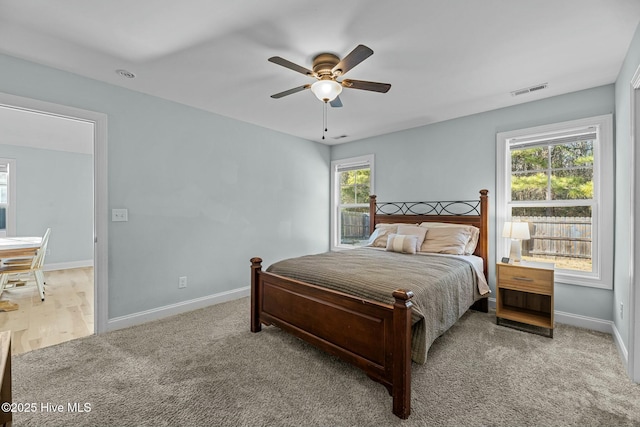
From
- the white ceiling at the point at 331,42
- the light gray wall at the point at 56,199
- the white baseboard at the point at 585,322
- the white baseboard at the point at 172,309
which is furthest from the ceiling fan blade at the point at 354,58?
the light gray wall at the point at 56,199

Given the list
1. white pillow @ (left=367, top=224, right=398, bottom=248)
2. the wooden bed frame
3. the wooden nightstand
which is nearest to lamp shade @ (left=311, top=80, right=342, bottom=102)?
the wooden bed frame

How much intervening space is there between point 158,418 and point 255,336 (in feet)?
3.67

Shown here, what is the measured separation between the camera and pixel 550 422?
5.34 feet

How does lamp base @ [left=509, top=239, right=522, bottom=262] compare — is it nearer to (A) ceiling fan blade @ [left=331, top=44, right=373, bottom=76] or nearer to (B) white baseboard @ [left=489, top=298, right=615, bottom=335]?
(B) white baseboard @ [left=489, top=298, right=615, bottom=335]

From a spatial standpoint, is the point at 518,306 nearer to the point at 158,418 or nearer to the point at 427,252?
the point at 427,252

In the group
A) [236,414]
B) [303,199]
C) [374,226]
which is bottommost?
[236,414]

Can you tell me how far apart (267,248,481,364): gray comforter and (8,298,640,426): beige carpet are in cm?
34

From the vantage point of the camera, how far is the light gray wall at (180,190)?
2.88 metres

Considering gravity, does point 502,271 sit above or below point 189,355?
above

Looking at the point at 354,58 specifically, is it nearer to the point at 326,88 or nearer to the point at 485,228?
the point at 326,88

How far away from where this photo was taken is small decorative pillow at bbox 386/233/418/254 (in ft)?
11.2

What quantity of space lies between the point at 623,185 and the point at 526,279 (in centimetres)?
111

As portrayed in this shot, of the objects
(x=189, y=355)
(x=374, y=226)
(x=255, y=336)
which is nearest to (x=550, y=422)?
(x=255, y=336)

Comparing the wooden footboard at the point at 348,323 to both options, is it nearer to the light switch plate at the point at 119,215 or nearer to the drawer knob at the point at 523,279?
the light switch plate at the point at 119,215
